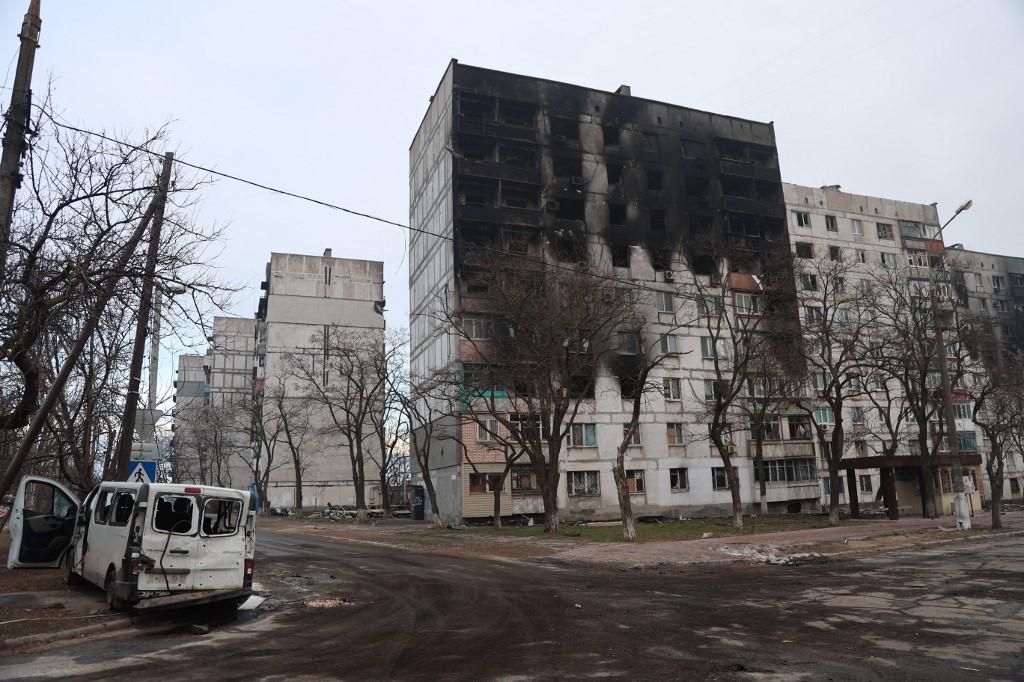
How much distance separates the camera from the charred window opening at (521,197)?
49.0 m

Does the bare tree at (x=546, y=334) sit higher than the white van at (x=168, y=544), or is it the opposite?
the bare tree at (x=546, y=334)

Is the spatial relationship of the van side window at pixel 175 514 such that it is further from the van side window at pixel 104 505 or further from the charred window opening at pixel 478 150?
the charred window opening at pixel 478 150

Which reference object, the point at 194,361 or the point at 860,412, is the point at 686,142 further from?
→ the point at 194,361

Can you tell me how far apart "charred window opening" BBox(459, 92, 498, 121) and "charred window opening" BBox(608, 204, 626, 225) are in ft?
35.6

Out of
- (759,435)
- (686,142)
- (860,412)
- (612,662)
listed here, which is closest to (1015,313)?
(860,412)

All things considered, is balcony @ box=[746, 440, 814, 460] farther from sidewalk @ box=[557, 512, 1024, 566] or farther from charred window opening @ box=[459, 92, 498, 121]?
charred window opening @ box=[459, 92, 498, 121]

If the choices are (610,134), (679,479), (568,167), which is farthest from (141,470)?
(610,134)

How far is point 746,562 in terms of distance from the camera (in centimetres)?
1900

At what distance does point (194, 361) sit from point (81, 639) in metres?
104

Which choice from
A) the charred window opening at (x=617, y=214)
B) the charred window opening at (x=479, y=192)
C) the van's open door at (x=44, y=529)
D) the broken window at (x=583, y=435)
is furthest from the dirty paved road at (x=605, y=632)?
the charred window opening at (x=617, y=214)

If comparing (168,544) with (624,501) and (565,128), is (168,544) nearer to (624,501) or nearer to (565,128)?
(624,501)

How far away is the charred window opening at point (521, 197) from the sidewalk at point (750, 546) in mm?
29601

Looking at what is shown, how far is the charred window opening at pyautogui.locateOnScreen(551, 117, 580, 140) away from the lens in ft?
169

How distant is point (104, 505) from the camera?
11719mm
